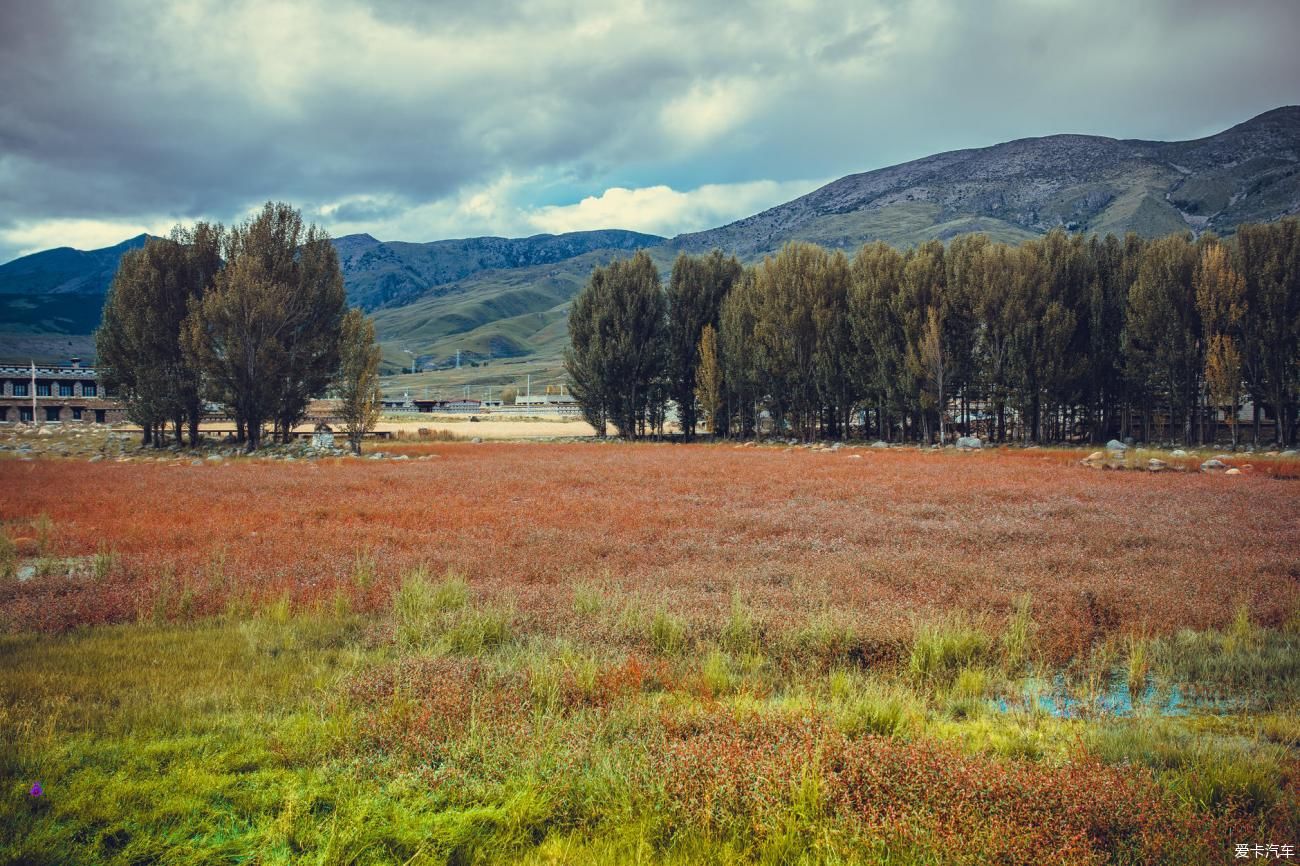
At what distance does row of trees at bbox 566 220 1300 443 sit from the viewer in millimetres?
42719

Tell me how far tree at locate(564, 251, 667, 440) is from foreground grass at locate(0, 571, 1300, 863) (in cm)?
5474

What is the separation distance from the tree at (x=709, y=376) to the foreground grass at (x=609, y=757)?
5235cm

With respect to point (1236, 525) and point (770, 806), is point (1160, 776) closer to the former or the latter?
point (770, 806)

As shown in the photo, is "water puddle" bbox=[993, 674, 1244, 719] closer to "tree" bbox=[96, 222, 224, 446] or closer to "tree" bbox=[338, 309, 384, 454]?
"tree" bbox=[338, 309, 384, 454]

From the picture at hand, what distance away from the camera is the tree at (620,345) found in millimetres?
61625

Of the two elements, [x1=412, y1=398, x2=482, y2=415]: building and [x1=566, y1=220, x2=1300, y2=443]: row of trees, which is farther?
[x1=412, y1=398, x2=482, y2=415]: building

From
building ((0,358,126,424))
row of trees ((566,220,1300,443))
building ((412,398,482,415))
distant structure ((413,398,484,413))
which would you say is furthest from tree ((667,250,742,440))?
distant structure ((413,398,484,413))

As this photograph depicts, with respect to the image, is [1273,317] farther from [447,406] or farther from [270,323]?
[447,406]

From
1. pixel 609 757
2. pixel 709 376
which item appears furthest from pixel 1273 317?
pixel 609 757

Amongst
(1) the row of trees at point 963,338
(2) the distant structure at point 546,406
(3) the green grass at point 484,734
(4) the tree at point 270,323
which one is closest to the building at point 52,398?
(4) the tree at point 270,323

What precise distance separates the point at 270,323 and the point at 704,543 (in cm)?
3990

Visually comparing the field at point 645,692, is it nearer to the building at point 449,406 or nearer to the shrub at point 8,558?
the shrub at point 8,558

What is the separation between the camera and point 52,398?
7994 centimetres

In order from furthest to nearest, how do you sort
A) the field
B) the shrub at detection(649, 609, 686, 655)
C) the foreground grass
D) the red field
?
the red field < the shrub at detection(649, 609, 686, 655) < the field < the foreground grass
